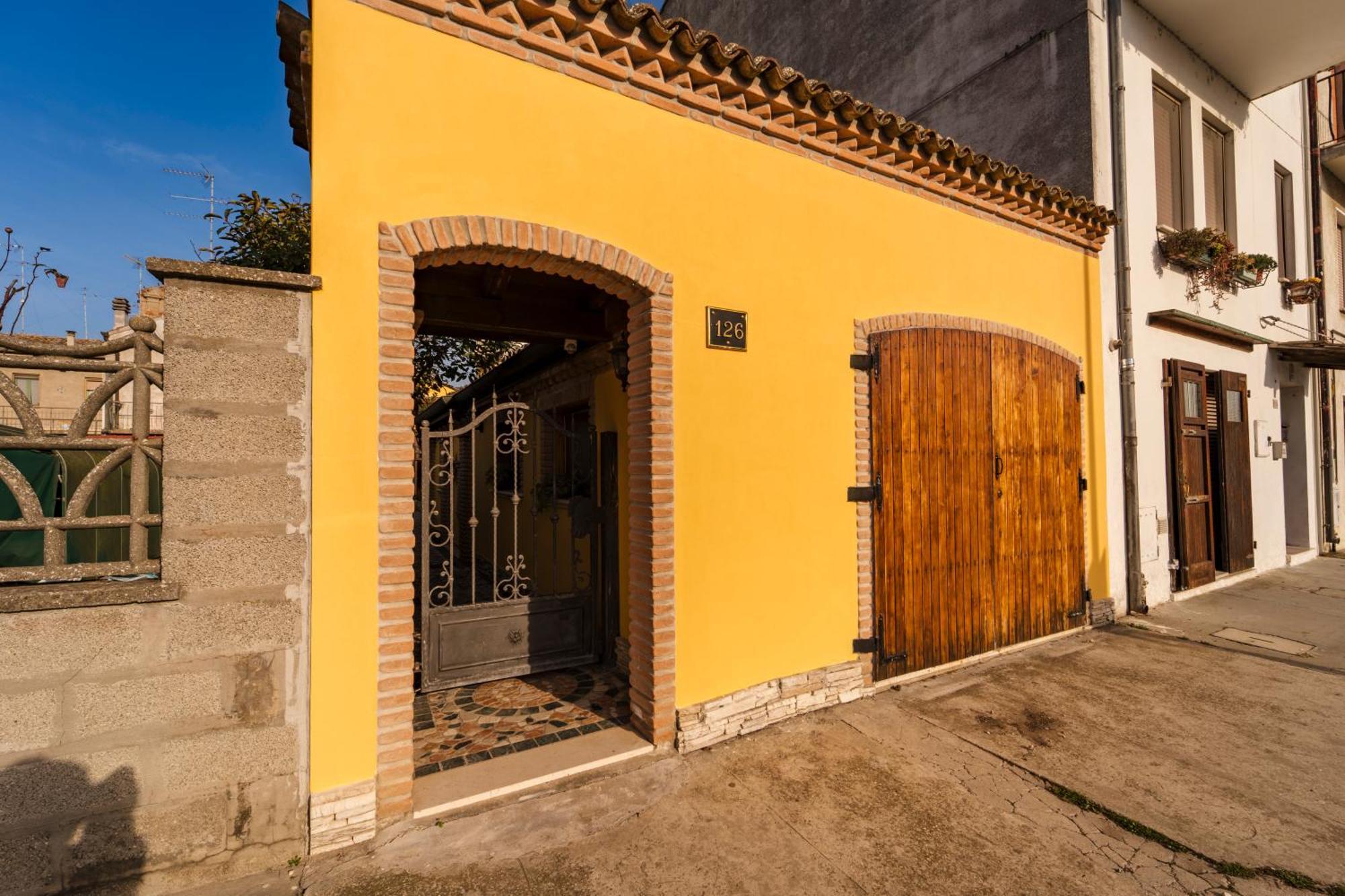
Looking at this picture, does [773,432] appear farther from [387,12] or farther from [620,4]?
[387,12]

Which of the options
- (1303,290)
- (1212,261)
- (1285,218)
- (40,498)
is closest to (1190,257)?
(1212,261)

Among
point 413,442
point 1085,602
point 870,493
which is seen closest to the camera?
point 413,442

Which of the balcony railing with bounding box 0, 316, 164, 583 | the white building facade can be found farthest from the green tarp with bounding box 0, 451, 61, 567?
the white building facade

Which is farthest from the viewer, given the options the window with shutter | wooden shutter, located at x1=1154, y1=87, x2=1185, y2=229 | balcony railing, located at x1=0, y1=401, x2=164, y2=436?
the window with shutter

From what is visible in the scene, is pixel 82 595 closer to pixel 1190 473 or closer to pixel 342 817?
pixel 342 817

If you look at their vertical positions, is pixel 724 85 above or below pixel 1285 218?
below

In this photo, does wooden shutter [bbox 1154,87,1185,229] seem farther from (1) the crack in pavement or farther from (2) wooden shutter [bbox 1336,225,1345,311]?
(1) the crack in pavement

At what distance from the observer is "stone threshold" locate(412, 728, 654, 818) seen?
302cm

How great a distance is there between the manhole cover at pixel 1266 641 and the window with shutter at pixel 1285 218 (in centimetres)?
730

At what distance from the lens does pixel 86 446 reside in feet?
8.13

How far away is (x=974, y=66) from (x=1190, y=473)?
6040 millimetres

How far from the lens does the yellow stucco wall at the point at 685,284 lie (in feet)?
9.07

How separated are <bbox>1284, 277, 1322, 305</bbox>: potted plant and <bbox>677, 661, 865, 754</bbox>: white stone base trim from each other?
1064 centimetres

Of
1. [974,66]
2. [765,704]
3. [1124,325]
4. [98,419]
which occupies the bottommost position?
[765,704]
